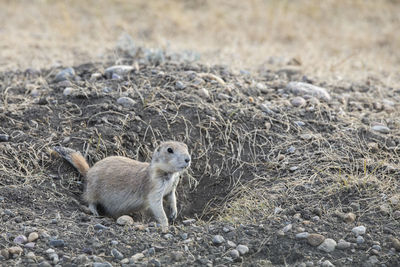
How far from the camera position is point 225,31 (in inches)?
460

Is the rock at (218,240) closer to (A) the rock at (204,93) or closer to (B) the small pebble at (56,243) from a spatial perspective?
(B) the small pebble at (56,243)

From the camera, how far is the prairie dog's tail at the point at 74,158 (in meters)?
5.82

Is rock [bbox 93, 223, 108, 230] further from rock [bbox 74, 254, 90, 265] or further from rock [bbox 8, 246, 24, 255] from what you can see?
rock [bbox 8, 246, 24, 255]

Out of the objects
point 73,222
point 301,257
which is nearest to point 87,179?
point 73,222

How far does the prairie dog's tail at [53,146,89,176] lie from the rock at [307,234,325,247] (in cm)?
246

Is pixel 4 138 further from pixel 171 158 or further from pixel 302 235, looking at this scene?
pixel 302 235

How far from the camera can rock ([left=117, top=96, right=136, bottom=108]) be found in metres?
6.63

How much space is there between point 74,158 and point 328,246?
271 cm

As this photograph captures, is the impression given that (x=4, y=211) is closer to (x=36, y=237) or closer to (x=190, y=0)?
(x=36, y=237)

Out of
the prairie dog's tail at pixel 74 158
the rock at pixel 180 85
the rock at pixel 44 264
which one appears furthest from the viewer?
the rock at pixel 180 85

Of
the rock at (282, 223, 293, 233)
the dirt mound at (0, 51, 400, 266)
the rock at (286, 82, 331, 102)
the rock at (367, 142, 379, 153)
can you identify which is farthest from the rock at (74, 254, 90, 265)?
the rock at (286, 82, 331, 102)

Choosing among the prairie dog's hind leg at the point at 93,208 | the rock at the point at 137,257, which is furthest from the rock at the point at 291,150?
the rock at the point at 137,257

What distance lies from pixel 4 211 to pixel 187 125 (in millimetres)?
2333

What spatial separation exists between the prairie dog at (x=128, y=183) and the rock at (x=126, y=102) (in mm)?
945
